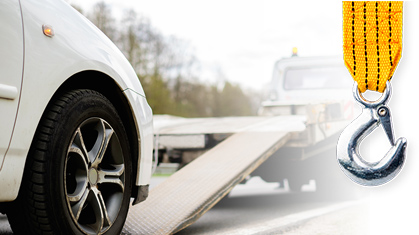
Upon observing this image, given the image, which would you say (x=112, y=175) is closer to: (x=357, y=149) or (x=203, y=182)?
(x=203, y=182)

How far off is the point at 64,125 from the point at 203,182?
2.01 metres

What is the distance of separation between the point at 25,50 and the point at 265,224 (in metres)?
2.76

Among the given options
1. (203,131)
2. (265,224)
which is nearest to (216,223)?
(265,224)

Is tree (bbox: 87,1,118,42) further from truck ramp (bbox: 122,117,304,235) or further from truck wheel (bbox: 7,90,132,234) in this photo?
truck wheel (bbox: 7,90,132,234)

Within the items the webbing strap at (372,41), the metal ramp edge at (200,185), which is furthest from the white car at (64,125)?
the webbing strap at (372,41)

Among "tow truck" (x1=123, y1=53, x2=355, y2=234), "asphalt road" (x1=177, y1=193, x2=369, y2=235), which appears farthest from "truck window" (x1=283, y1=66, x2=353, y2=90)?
"asphalt road" (x1=177, y1=193, x2=369, y2=235)

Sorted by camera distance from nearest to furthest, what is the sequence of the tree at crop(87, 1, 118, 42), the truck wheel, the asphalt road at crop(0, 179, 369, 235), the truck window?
the truck wheel < the asphalt road at crop(0, 179, 369, 235) < the truck window < the tree at crop(87, 1, 118, 42)

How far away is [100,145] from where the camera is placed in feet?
8.86

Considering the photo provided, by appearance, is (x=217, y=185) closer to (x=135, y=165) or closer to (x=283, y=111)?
(x=135, y=165)

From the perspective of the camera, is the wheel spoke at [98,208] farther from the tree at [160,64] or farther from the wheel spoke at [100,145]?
the tree at [160,64]

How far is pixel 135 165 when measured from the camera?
3080 millimetres

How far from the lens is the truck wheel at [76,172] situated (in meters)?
2.29

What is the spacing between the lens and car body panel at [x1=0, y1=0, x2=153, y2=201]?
7.02ft

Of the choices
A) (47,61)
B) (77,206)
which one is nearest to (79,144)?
(77,206)
